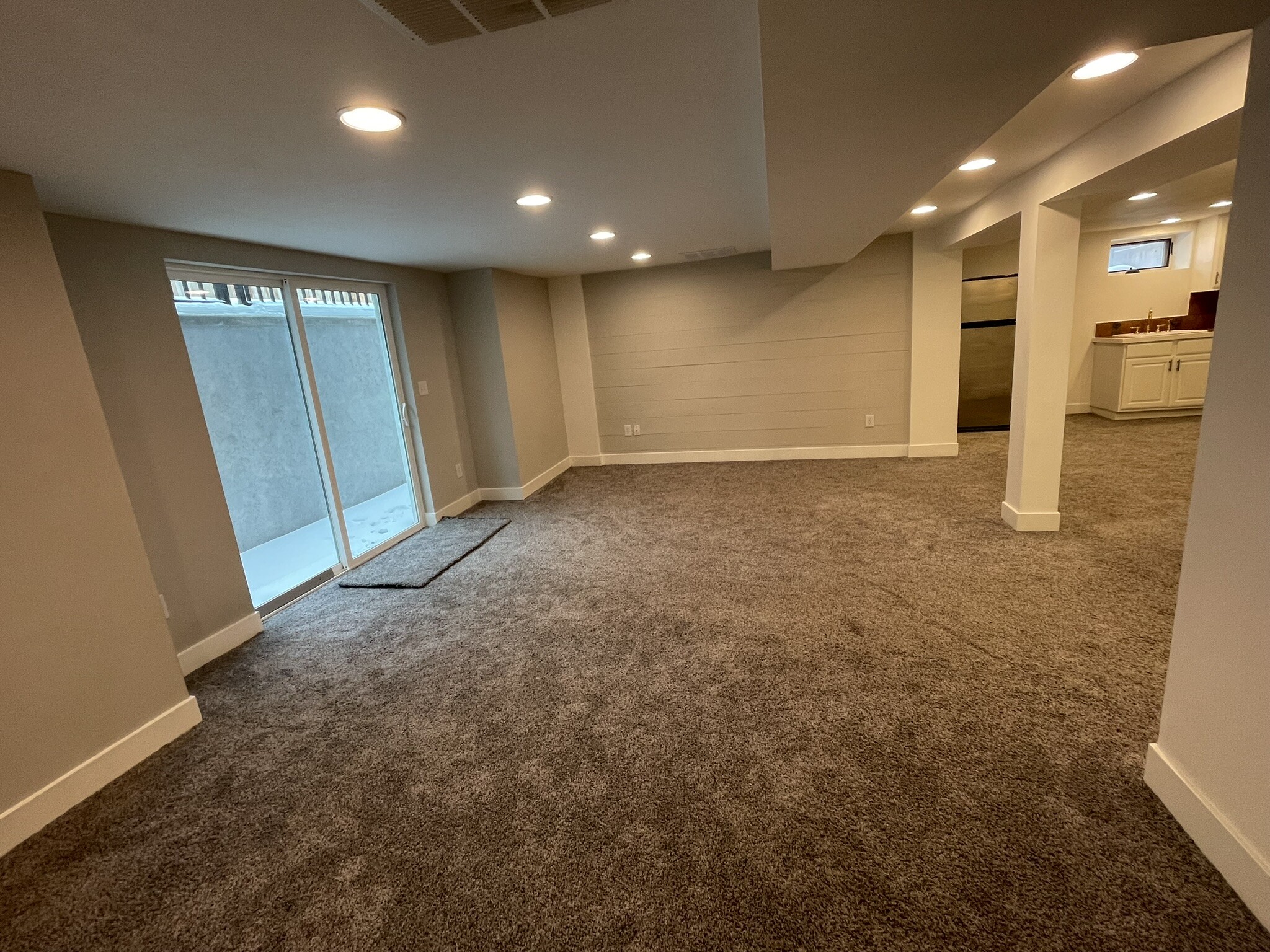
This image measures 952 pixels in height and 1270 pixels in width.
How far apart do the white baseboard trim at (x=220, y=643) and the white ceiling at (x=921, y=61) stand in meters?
3.52

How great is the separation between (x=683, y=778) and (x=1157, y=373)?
7495 millimetres

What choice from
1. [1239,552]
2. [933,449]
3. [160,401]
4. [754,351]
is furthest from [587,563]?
[933,449]

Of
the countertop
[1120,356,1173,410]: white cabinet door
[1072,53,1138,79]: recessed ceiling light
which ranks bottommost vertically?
[1120,356,1173,410]: white cabinet door

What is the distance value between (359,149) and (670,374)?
469 cm

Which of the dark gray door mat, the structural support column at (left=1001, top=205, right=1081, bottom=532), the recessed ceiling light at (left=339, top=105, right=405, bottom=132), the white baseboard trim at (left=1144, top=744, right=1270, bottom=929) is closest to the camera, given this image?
the white baseboard trim at (left=1144, top=744, right=1270, bottom=929)

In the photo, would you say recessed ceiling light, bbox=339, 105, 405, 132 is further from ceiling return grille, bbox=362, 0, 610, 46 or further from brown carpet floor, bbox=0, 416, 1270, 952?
brown carpet floor, bbox=0, 416, 1270, 952

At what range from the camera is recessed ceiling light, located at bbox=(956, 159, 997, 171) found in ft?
10.0

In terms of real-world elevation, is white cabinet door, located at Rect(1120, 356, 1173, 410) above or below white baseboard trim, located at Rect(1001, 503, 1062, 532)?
above

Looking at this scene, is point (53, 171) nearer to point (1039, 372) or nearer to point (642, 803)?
point (642, 803)

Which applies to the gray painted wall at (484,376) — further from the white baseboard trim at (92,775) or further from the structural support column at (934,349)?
the structural support column at (934,349)

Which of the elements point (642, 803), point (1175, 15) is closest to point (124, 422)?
point (642, 803)

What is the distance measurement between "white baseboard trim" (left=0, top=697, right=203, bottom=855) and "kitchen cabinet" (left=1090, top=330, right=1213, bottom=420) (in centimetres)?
873

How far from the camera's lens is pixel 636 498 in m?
5.29

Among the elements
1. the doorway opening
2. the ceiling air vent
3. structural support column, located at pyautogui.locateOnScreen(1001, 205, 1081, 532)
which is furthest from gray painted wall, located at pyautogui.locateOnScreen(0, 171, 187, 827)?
the doorway opening
